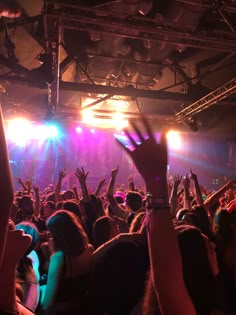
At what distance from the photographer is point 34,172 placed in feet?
45.5

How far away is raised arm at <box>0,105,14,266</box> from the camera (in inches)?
27.1

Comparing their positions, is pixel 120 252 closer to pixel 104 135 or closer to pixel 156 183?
pixel 156 183

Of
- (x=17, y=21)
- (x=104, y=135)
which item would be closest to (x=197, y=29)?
(x=17, y=21)

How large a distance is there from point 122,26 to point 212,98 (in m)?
3.78

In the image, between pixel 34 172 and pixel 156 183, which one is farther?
pixel 34 172

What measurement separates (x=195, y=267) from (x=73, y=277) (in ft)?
4.11

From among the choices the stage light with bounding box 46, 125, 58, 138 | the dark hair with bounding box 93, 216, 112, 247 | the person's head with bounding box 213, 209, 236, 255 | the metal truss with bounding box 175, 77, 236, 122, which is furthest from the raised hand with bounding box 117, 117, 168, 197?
the stage light with bounding box 46, 125, 58, 138

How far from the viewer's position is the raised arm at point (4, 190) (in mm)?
689

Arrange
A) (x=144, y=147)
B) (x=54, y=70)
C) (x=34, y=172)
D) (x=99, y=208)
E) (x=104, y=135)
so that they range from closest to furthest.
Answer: (x=144, y=147) → (x=99, y=208) → (x=54, y=70) → (x=34, y=172) → (x=104, y=135)

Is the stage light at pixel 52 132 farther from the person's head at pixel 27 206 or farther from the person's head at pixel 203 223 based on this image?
the person's head at pixel 203 223

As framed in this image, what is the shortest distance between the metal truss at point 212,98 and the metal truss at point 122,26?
1.79 metres

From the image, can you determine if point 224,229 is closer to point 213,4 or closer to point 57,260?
point 57,260

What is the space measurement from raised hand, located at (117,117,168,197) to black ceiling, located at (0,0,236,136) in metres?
4.06

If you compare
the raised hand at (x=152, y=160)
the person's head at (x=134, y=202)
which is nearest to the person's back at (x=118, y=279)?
the raised hand at (x=152, y=160)
